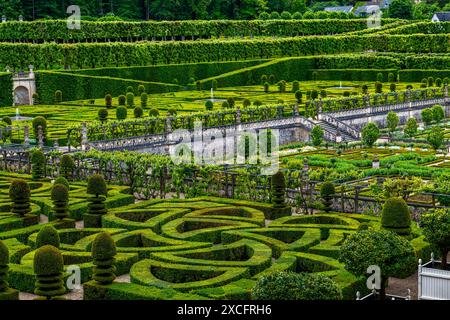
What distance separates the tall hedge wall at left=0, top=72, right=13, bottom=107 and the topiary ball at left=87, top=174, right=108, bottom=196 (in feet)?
112

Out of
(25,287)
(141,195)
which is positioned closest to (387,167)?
(141,195)

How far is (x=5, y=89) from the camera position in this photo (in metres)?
58.1

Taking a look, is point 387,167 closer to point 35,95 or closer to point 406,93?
point 406,93

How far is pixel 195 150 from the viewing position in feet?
135

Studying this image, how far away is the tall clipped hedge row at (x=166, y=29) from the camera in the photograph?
243ft

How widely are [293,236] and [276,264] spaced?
3.14 m

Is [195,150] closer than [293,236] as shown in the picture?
No

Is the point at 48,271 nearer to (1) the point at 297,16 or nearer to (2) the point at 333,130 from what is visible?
(2) the point at 333,130

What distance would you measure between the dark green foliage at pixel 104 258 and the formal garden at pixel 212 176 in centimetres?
3

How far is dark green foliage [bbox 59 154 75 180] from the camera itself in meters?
31.0

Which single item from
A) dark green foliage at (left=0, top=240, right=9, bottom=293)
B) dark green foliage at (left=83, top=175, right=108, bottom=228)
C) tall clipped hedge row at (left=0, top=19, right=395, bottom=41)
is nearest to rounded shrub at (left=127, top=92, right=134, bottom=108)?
tall clipped hedge row at (left=0, top=19, right=395, bottom=41)

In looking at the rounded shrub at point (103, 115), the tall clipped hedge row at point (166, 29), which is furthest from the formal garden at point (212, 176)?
the rounded shrub at point (103, 115)

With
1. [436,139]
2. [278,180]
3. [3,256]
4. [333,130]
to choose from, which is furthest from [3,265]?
[333,130]

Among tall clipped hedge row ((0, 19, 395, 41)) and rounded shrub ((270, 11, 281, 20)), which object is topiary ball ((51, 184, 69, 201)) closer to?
tall clipped hedge row ((0, 19, 395, 41))
